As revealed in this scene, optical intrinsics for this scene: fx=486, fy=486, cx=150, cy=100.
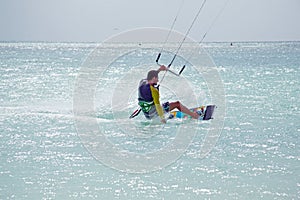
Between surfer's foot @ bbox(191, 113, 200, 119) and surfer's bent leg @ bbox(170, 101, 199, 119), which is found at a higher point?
surfer's bent leg @ bbox(170, 101, 199, 119)

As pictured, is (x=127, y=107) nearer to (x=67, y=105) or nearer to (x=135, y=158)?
(x=67, y=105)

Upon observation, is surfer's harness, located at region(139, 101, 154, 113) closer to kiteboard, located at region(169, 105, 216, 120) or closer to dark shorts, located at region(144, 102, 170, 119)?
dark shorts, located at region(144, 102, 170, 119)

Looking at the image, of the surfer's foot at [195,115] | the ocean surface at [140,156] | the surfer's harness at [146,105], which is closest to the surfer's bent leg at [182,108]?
the surfer's foot at [195,115]

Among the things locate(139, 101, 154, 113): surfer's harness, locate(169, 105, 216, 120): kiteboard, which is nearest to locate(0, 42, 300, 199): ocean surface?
locate(169, 105, 216, 120): kiteboard

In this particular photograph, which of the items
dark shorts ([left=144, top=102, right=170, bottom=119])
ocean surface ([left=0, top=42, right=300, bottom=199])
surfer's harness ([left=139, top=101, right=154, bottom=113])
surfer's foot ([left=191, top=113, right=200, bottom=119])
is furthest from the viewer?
surfer's foot ([left=191, top=113, right=200, bottom=119])

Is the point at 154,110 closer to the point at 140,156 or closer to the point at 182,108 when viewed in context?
the point at 182,108

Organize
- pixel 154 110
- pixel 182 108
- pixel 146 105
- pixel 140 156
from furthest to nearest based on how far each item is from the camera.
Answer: pixel 182 108
pixel 154 110
pixel 146 105
pixel 140 156

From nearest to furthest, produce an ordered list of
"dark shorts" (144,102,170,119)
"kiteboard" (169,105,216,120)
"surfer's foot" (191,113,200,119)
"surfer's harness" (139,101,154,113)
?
"surfer's harness" (139,101,154,113)
"dark shorts" (144,102,170,119)
"kiteboard" (169,105,216,120)
"surfer's foot" (191,113,200,119)

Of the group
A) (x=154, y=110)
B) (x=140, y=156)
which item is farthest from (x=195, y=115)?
(x=140, y=156)

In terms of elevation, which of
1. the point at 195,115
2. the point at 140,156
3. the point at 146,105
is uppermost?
the point at 140,156

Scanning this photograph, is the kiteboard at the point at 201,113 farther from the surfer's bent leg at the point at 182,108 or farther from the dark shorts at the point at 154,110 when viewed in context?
the dark shorts at the point at 154,110

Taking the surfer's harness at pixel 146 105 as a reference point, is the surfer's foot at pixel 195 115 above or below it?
below

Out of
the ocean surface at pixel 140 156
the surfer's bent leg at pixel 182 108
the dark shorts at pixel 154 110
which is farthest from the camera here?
the surfer's bent leg at pixel 182 108

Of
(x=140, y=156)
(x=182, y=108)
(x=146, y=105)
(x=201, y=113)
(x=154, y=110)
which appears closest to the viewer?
(x=140, y=156)
